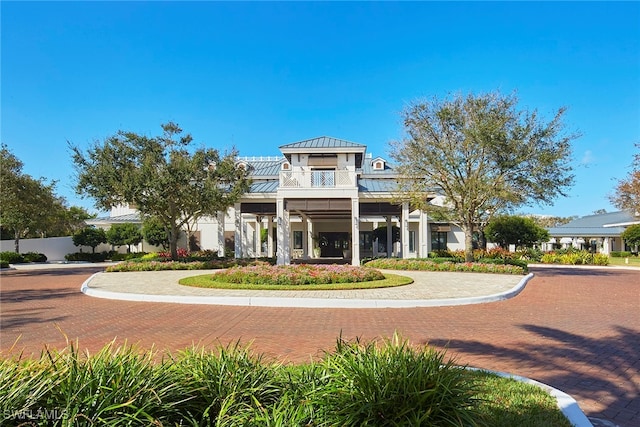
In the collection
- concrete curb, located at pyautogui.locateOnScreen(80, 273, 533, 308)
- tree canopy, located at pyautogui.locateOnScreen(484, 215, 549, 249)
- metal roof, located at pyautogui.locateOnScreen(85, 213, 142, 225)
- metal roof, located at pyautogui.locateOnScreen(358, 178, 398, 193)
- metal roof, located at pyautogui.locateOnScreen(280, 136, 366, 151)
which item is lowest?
concrete curb, located at pyautogui.locateOnScreen(80, 273, 533, 308)

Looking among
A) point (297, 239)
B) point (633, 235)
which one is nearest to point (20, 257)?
point (297, 239)

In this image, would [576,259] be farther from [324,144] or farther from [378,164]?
[324,144]

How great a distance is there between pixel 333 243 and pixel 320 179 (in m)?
15.3

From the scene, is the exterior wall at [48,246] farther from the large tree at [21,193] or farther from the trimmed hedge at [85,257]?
the large tree at [21,193]

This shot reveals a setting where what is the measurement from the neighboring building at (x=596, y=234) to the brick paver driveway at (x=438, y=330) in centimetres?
4246

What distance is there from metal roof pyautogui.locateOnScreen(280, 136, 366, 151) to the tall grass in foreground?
21547 millimetres

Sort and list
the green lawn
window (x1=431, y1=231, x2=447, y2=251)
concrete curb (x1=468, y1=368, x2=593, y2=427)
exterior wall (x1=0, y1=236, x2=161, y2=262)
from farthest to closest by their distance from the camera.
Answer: window (x1=431, y1=231, x2=447, y2=251) < exterior wall (x1=0, y1=236, x2=161, y2=262) < the green lawn < concrete curb (x1=468, y1=368, x2=593, y2=427)

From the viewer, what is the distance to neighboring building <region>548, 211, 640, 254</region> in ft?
155

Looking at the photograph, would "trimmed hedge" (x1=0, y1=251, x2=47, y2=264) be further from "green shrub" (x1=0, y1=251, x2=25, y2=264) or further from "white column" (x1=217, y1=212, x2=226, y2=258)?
"white column" (x1=217, y1=212, x2=226, y2=258)

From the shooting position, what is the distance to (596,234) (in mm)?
47719

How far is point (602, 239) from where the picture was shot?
50.8 m

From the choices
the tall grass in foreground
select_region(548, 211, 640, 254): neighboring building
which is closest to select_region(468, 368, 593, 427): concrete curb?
the tall grass in foreground

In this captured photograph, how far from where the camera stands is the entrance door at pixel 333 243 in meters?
37.2

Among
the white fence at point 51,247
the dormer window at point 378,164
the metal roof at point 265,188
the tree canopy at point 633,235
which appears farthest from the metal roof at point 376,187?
the tree canopy at point 633,235
